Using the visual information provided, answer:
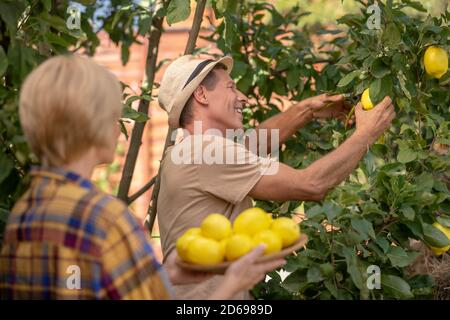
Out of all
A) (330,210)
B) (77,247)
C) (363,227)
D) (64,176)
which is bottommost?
(363,227)

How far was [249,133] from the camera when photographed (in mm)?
3256

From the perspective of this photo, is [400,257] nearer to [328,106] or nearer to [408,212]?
[408,212]

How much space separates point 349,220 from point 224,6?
0.92 meters

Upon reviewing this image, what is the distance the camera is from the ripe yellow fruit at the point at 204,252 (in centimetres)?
195

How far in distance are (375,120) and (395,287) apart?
0.50 meters

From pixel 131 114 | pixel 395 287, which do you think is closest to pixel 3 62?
pixel 131 114

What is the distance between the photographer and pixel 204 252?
195 centimetres

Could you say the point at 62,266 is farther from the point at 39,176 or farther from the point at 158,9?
the point at 158,9

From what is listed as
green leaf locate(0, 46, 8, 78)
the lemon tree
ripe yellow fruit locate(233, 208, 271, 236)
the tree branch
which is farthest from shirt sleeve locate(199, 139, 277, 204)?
the tree branch

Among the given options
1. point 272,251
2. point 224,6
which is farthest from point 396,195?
point 224,6

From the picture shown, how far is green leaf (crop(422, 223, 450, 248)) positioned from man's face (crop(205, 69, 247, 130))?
2.15ft

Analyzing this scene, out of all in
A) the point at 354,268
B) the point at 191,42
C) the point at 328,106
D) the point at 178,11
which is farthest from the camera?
the point at 191,42

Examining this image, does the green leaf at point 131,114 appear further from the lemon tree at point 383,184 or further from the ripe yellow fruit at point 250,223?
the ripe yellow fruit at point 250,223

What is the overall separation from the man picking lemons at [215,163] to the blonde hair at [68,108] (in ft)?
1.85
